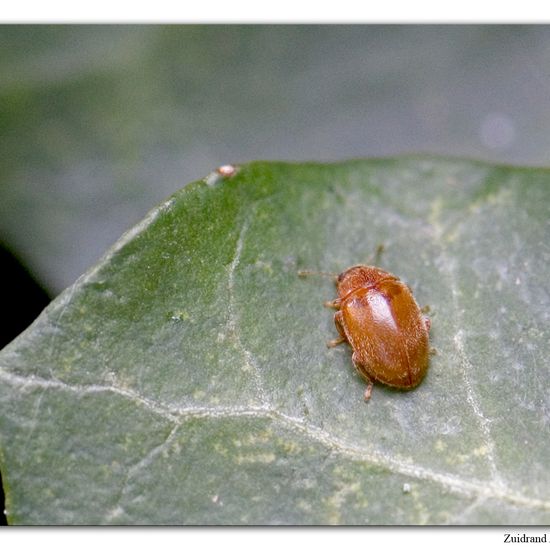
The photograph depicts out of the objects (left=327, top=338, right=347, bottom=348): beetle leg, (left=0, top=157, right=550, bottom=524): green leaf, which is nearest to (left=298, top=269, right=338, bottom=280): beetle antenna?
(left=0, top=157, right=550, bottom=524): green leaf

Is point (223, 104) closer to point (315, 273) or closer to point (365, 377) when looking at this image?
point (315, 273)

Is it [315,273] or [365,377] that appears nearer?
[365,377]

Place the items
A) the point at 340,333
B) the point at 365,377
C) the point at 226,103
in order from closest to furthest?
1. the point at 365,377
2. the point at 340,333
3. the point at 226,103

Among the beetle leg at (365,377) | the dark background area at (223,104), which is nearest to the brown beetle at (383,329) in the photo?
the beetle leg at (365,377)

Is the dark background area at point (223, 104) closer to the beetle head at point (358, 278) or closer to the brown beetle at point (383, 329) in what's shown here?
the beetle head at point (358, 278)

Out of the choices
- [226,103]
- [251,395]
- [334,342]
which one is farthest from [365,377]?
[226,103]

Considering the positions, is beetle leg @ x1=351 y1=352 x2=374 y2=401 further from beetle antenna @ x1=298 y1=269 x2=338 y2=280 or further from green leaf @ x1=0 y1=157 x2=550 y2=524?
beetle antenna @ x1=298 y1=269 x2=338 y2=280

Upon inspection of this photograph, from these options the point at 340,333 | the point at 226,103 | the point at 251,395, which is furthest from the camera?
the point at 226,103
